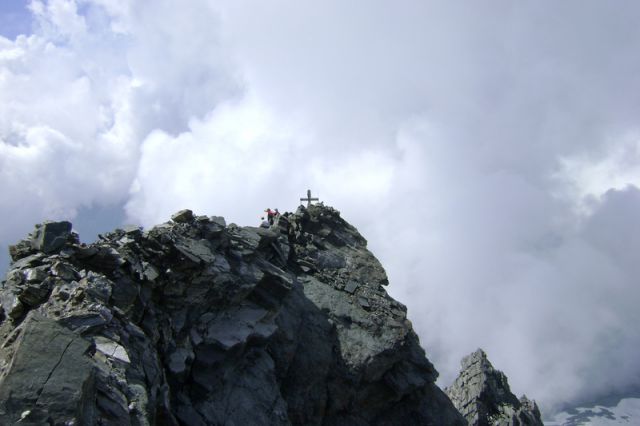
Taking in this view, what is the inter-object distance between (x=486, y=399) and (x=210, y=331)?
161 ft

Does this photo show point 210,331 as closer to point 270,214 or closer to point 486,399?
point 270,214

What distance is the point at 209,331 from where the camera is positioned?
3127 cm

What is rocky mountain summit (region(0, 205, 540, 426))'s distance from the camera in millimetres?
16766

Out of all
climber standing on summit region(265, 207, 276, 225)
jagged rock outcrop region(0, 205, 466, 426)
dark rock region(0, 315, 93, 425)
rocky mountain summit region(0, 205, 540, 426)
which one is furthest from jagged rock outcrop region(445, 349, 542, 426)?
dark rock region(0, 315, 93, 425)

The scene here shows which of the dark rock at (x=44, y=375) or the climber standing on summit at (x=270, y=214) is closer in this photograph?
the dark rock at (x=44, y=375)

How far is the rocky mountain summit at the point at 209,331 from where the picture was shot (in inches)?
660

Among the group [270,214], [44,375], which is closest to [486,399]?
[270,214]

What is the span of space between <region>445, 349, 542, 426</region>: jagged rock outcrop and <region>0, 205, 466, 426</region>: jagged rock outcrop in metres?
22.8

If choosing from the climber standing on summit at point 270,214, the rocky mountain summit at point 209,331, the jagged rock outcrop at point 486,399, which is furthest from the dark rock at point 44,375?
the jagged rock outcrop at point 486,399

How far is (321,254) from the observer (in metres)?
48.3

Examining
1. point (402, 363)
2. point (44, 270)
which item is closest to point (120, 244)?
point (44, 270)

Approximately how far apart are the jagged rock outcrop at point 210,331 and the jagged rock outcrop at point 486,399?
2275cm

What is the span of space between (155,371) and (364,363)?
21155 millimetres

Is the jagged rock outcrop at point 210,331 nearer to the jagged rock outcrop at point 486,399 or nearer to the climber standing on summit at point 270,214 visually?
the climber standing on summit at point 270,214
